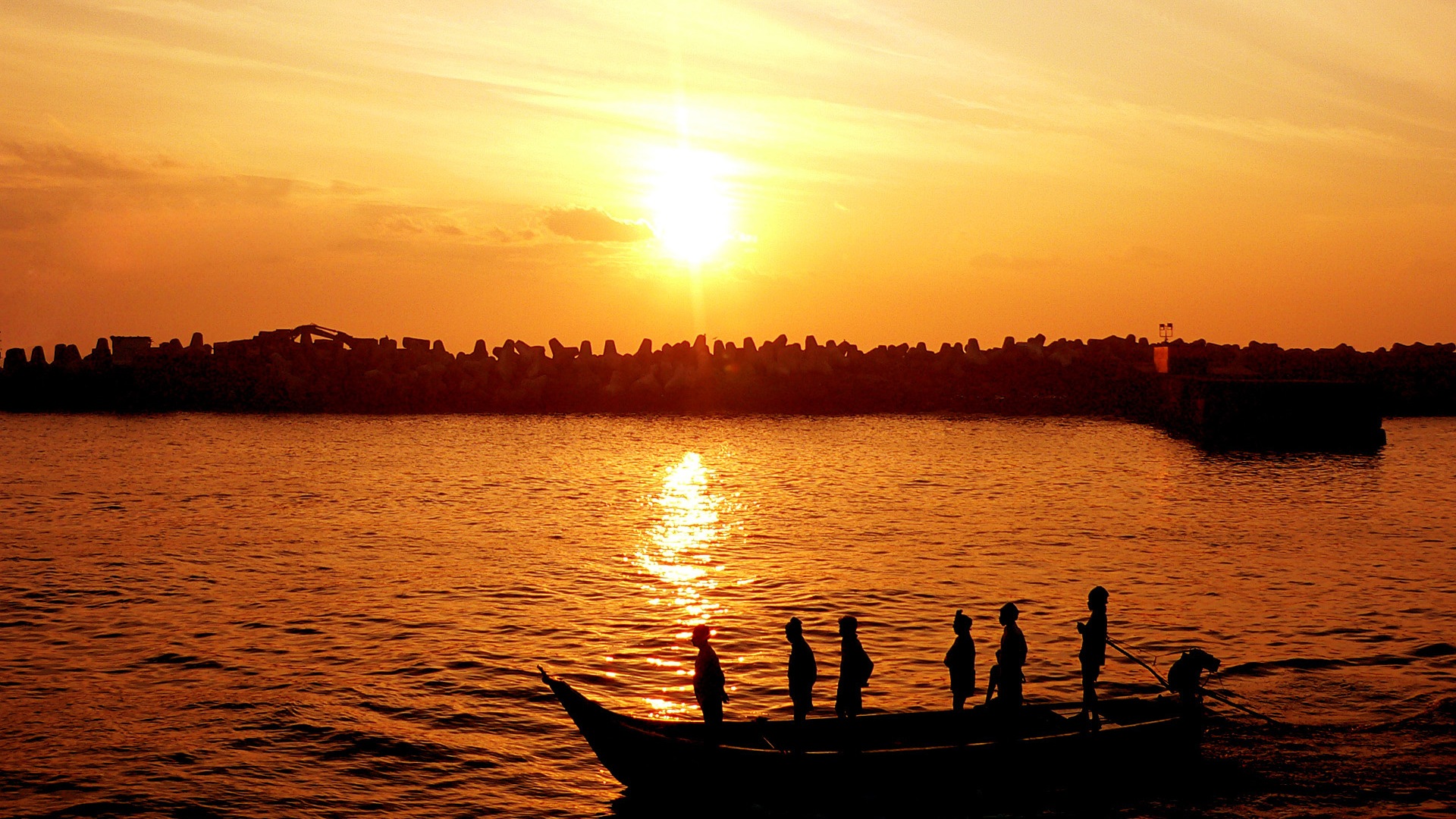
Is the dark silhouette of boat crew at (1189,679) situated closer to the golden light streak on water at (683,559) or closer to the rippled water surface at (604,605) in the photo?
the rippled water surface at (604,605)

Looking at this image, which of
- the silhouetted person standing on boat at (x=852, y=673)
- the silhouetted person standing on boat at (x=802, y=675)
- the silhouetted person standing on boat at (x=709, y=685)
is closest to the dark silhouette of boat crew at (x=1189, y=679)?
the silhouetted person standing on boat at (x=852, y=673)

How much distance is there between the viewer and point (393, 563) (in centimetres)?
3030

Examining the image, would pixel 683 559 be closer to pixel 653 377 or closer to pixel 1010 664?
pixel 1010 664

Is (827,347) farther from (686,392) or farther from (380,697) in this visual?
(380,697)

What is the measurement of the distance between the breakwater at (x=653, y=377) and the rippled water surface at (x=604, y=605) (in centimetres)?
2727

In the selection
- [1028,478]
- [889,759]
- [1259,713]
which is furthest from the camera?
[1028,478]

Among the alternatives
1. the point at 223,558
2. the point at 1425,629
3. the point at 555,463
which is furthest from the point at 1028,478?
the point at 223,558

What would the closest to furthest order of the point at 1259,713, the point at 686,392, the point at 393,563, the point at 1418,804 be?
1. the point at 1418,804
2. the point at 1259,713
3. the point at 393,563
4. the point at 686,392

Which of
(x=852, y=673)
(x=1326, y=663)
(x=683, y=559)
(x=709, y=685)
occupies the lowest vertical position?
(x=1326, y=663)

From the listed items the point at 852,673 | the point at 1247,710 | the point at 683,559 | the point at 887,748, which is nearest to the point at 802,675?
the point at 852,673

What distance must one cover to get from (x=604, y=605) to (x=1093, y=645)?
1241 cm

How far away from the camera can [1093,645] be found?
15.1 meters

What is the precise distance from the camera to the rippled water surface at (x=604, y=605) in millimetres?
15602

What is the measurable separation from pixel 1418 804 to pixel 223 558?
26254mm
